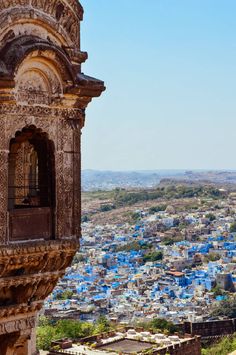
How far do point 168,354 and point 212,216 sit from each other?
85523mm

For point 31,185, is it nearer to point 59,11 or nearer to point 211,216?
point 59,11

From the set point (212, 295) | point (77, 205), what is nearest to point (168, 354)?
point (77, 205)

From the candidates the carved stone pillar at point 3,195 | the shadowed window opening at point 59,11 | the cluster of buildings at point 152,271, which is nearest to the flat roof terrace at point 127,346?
the cluster of buildings at point 152,271

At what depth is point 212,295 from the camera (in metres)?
69.1

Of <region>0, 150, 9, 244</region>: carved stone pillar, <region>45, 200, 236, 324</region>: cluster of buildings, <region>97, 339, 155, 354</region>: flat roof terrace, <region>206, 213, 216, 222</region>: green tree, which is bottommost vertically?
<region>45, 200, 236, 324</region>: cluster of buildings

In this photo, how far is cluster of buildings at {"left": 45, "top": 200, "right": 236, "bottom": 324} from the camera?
60.8 metres

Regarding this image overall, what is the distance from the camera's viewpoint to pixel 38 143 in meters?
6.74

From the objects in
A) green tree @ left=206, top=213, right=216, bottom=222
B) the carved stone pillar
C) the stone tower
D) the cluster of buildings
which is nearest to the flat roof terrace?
the cluster of buildings

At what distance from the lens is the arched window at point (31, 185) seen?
250 inches

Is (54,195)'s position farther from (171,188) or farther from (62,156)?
(171,188)

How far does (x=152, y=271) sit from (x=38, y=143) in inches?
2981

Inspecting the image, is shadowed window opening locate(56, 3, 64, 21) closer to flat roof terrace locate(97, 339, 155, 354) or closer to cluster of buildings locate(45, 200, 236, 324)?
flat roof terrace locate(97, 339, 155, 354)

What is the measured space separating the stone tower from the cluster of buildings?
1811 inches

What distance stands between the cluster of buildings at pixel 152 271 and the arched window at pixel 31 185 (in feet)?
150
